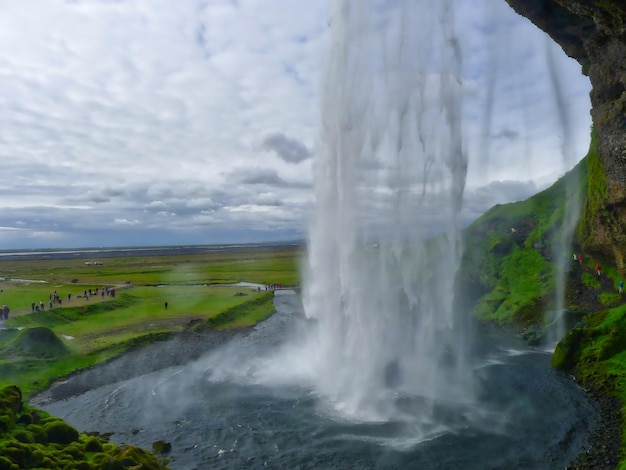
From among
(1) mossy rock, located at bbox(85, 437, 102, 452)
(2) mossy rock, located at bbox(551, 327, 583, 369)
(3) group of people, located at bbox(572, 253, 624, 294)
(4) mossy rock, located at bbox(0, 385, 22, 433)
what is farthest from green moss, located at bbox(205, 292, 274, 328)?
(3) group of people, located at bbox(572, 253, 624, 294)

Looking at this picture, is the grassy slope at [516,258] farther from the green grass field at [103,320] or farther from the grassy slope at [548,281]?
the green grass field at [103,320]

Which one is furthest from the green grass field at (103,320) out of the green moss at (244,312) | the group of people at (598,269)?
the group of people at (598,269)

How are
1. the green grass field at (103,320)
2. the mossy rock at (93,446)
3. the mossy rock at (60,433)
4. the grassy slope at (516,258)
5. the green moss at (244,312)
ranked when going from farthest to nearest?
1. the green moss at (244,312)
2. the grassy slope at (516,258)
3. the green grass field at (103,320)
4. the mossy rock at (60,433)
5. the mossy rock at (93,446)

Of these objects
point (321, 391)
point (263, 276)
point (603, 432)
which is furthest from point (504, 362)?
point (263, 276)

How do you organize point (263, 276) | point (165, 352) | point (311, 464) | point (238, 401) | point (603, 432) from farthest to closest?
point (263, 276) < point (165, 352) < point (238, 401) < point (603, 432) < point (311, 464)

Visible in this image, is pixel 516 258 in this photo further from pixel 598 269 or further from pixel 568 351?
pixel 568 351

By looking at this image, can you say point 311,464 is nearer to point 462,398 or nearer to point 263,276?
point 462,398

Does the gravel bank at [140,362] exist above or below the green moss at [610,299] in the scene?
below
